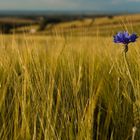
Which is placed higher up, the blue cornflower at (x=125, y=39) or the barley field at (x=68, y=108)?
the blue cornflower at (x=125, y=39)

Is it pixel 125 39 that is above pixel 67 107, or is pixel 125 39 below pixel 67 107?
above

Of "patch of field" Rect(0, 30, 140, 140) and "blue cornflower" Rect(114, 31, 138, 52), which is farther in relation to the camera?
A: "blue cornflower" Rect(114, 31, 138, 52)

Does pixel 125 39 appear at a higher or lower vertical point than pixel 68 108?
higher

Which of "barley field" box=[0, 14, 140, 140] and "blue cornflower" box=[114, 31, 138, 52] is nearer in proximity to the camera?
"barley field" box=[0, 14, 140, 140]

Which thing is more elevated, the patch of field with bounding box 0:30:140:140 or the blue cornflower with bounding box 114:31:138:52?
the blue cornflower with bounding box 114:31:138:52

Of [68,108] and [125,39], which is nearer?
[68,108]

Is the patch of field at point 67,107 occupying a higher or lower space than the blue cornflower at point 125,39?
lower

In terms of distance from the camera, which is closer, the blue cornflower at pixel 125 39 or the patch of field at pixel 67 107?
the patch of field at pixel 67 107

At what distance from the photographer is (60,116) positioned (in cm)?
102

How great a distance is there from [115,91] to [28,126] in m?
0.36

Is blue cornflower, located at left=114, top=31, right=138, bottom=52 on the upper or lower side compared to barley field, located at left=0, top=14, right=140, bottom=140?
upper

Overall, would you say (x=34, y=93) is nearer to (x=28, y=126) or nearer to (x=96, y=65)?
(x=28, y=126)

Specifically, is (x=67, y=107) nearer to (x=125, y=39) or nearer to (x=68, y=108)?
(x=68, y=108)

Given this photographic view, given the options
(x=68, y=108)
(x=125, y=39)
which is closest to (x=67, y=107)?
(x=68, y=108)
